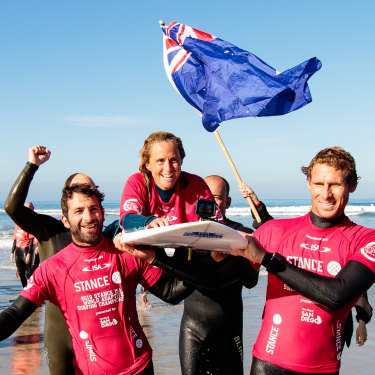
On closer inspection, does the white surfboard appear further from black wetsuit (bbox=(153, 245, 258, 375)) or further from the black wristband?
black wetsuit (bbox=(153, 245, 258, 375))

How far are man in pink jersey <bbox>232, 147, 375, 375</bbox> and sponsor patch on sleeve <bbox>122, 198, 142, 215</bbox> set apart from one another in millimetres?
1022

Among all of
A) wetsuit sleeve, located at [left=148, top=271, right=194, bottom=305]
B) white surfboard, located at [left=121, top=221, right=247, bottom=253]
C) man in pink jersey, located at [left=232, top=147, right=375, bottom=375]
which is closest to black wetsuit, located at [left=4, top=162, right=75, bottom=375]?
wetsuit sleeve, located at [left=148, top=271, right=194, bottom=305]

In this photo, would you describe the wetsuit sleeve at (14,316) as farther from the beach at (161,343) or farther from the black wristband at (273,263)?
the beach at (161,343)

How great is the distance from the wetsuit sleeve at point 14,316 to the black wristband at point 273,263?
4.93 feet

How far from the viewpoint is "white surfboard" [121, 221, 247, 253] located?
9.66 feet

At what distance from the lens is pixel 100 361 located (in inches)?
134

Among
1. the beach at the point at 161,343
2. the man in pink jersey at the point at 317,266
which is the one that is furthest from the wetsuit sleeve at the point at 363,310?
the beach at the point at 161,343

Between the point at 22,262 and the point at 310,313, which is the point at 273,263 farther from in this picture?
the point at 22,262

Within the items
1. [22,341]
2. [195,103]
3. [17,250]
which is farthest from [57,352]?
[17,250]

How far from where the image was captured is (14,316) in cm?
331

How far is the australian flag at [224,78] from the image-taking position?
4.62 m

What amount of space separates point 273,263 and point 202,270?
567mm

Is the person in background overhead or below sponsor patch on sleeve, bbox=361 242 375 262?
below

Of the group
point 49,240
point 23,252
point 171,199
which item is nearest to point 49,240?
point 49,240
